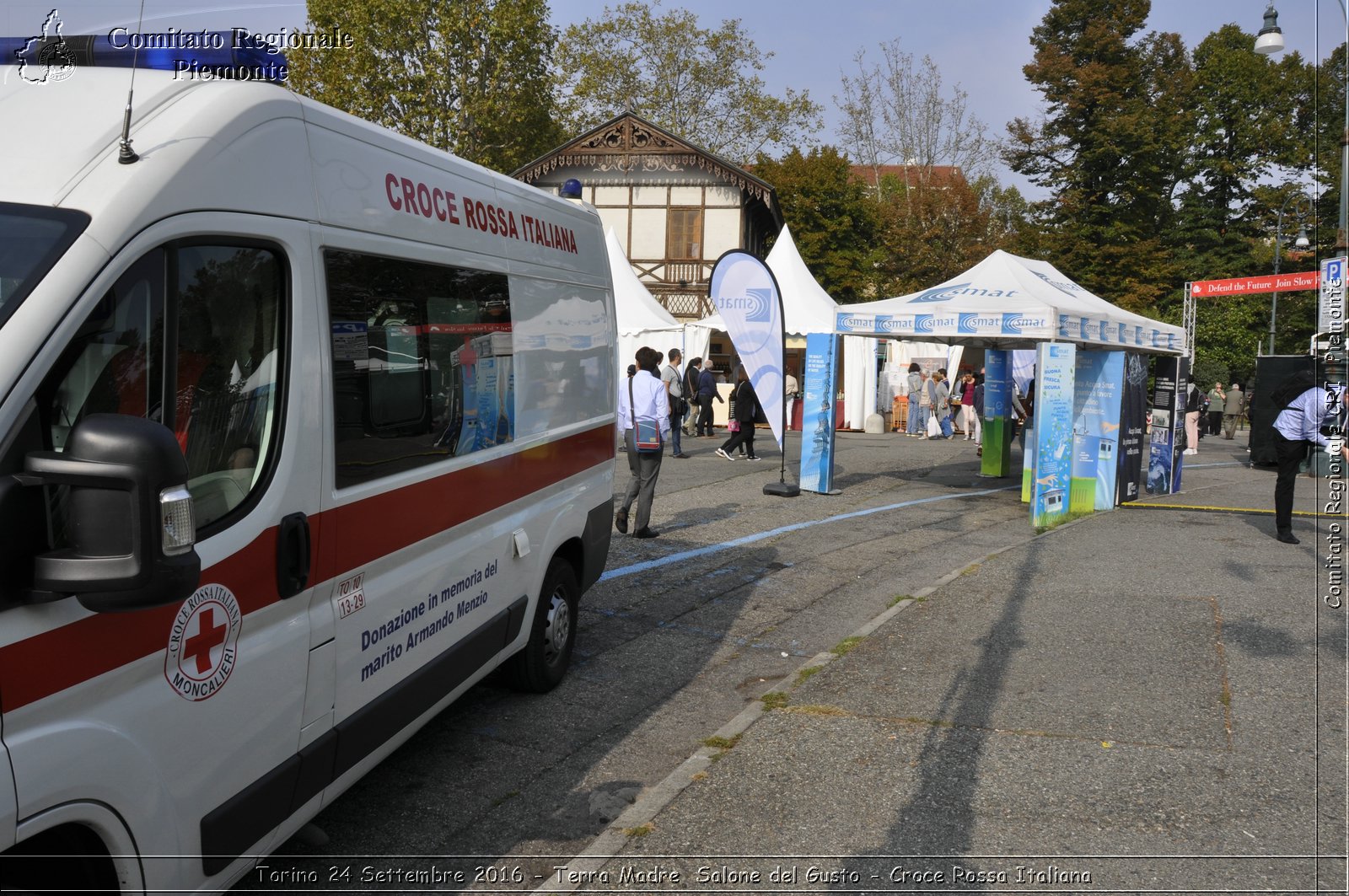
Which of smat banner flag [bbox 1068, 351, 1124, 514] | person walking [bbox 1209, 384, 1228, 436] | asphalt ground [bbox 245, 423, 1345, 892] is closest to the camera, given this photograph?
asphalt ground [bbox 245, 423, 1345, 892]

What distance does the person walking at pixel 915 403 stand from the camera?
25969 mm

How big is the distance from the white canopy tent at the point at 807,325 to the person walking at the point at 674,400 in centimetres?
379

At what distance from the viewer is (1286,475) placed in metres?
10.3

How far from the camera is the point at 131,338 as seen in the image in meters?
2.45

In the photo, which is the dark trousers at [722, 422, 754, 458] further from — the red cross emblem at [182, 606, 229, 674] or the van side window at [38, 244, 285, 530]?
the red cross emblem at [182, 606, 229, 674]

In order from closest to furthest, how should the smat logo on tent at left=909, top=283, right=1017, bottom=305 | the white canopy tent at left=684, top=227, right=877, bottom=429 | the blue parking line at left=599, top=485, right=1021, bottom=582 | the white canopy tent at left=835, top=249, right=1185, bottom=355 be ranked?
the blue parking line at left=599, top=485, right=1021, bottom=582, the white canopy tent at left=835, top=249, right=1185, bottom=355, the smat logo on tent at left=909, top=283, right=1017, bottom=305, the white canopy tent at left=684, top=227, right=877, bottom=429

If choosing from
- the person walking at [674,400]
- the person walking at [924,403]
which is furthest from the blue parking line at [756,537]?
the person walking at [924,403]

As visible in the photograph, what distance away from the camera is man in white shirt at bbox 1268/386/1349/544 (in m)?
9.93

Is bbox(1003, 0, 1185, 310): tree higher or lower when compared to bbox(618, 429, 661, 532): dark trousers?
higher

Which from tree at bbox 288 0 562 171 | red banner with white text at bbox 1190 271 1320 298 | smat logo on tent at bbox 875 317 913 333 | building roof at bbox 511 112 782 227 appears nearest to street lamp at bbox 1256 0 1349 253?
smat logo on tent at bbox 875 317 913 333

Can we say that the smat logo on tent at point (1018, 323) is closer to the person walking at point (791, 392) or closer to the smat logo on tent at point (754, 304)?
the smat logo on tent at point (754, 304)

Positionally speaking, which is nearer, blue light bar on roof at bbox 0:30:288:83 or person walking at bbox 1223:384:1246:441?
blue light bar on roof at bbox 0:30:288:83

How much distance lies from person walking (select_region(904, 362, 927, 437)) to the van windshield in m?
24.6

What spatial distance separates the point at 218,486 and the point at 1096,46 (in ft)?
148
